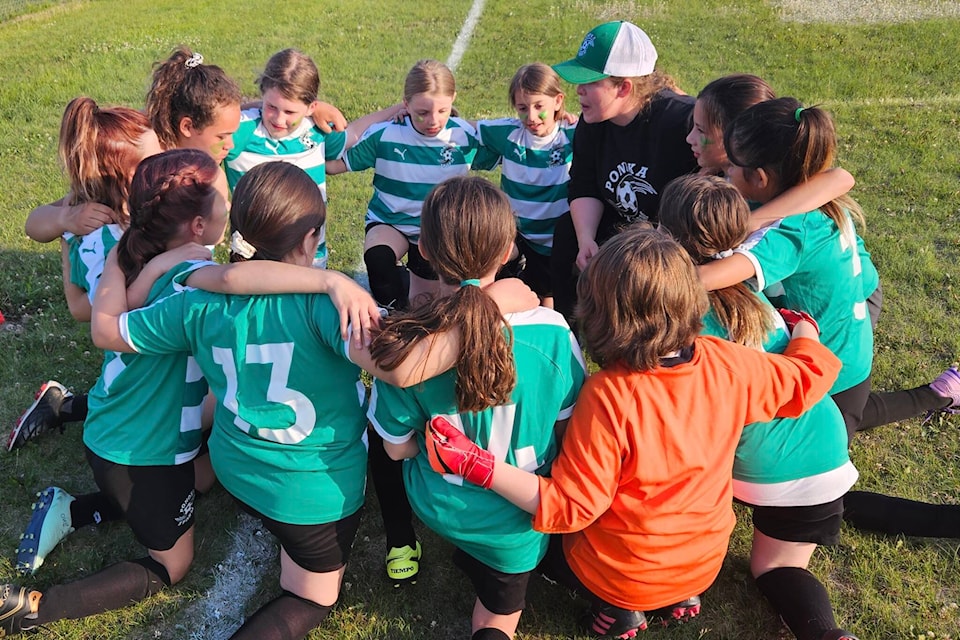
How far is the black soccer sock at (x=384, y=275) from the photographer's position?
15.8ft

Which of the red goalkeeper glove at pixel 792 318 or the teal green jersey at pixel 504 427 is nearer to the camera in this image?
the teal green jersey at pixel 504 427

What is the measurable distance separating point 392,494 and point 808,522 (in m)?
1.76

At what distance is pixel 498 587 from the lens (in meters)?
2.76

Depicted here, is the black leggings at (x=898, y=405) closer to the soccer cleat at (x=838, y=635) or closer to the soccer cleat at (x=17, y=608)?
the soccer cleat at (x=838, y=635)

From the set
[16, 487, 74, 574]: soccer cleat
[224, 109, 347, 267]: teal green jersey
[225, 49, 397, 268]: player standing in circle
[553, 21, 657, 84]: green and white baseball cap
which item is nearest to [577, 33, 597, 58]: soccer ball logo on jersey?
[553, 21, 657, 84]: green and white baseball cap

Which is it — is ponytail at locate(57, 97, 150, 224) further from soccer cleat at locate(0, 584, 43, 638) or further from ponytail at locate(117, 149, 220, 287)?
soccer cleat at locate(0, 584, 43, 638)

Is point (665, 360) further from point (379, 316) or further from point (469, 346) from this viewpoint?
point (379, 316)

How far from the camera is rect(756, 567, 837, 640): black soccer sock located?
275cm

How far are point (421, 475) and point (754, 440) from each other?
127cm

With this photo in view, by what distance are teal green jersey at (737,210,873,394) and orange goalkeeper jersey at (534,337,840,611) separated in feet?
1.51

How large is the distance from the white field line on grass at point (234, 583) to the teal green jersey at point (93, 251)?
52.7 inches

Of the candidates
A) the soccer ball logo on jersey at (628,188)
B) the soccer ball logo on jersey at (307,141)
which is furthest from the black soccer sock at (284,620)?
the soccer ball logo on jersey at (307,141)

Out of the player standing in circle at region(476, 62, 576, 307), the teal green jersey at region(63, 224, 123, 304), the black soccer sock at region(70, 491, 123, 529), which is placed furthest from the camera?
the player standing in circle at region(476, 62, 576, 307)

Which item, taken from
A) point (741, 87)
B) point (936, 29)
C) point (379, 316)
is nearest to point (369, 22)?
point (936, 29)
